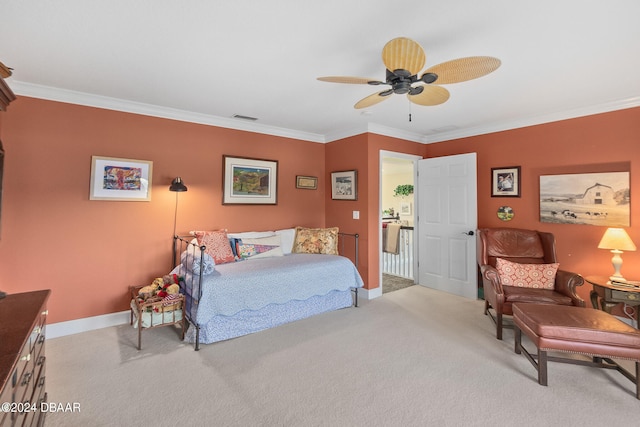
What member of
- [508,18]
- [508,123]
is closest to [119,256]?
[508,18]

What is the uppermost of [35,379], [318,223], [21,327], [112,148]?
[112,148]

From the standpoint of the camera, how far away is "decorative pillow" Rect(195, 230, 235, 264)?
3.47 m

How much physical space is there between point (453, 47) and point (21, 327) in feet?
9.76

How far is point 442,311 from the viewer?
376 cm

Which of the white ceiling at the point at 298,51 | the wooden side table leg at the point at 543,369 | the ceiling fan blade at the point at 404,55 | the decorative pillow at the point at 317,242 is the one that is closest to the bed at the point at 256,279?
the decorative pillow at the point at 317,242

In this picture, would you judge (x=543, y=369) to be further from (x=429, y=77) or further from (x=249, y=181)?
(x=249, y=181)

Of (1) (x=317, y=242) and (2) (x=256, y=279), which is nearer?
(2) (x=256, y=279)

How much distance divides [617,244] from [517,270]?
0.92 metres

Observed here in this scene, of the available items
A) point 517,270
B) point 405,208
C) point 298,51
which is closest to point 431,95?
point 298,51

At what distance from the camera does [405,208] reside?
863 centimetres

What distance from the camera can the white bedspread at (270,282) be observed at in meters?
2.82

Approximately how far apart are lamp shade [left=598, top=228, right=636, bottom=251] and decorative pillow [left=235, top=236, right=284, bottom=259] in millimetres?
3670

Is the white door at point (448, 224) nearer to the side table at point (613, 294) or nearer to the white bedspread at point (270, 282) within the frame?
the side table at point (613, 294)

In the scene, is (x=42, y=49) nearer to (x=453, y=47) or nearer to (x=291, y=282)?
(x=291, y=282)
